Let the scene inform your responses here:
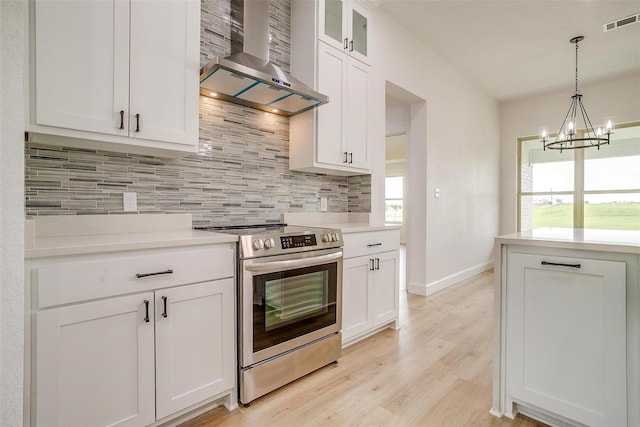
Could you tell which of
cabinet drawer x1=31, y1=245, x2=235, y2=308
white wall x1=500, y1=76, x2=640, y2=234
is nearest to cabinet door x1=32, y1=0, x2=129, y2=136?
cabinet drawer x1=31, y1=245, x2=235, y2=308

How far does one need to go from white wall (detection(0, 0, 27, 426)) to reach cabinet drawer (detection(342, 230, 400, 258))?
5.74 feet

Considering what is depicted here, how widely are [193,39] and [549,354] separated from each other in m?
2.50

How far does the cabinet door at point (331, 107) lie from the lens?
2.47 metres

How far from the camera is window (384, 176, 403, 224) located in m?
9.17

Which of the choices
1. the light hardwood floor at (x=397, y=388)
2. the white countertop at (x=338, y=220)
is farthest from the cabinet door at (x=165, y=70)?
the light hardwood floor at (x=397, y=388)

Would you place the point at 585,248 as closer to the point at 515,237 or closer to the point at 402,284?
the point at 515,237

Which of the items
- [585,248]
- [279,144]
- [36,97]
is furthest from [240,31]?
[585,248]

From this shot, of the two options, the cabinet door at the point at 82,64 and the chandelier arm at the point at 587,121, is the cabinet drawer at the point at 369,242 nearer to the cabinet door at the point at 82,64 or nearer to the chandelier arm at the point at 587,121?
the cabinet door at the point at 82,64

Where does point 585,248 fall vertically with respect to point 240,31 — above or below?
below

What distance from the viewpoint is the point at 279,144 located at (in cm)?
263

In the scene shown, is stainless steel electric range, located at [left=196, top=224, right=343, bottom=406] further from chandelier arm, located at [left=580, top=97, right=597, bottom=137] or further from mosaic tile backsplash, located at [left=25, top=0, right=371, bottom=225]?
chandelier arm, located at [left=580, top=97, right=597, bottom=137]

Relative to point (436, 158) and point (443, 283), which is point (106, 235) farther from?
point (443, 283)

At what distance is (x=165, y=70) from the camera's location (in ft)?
5.56

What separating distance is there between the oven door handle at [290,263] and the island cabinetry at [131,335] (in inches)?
Answer: 5.7
